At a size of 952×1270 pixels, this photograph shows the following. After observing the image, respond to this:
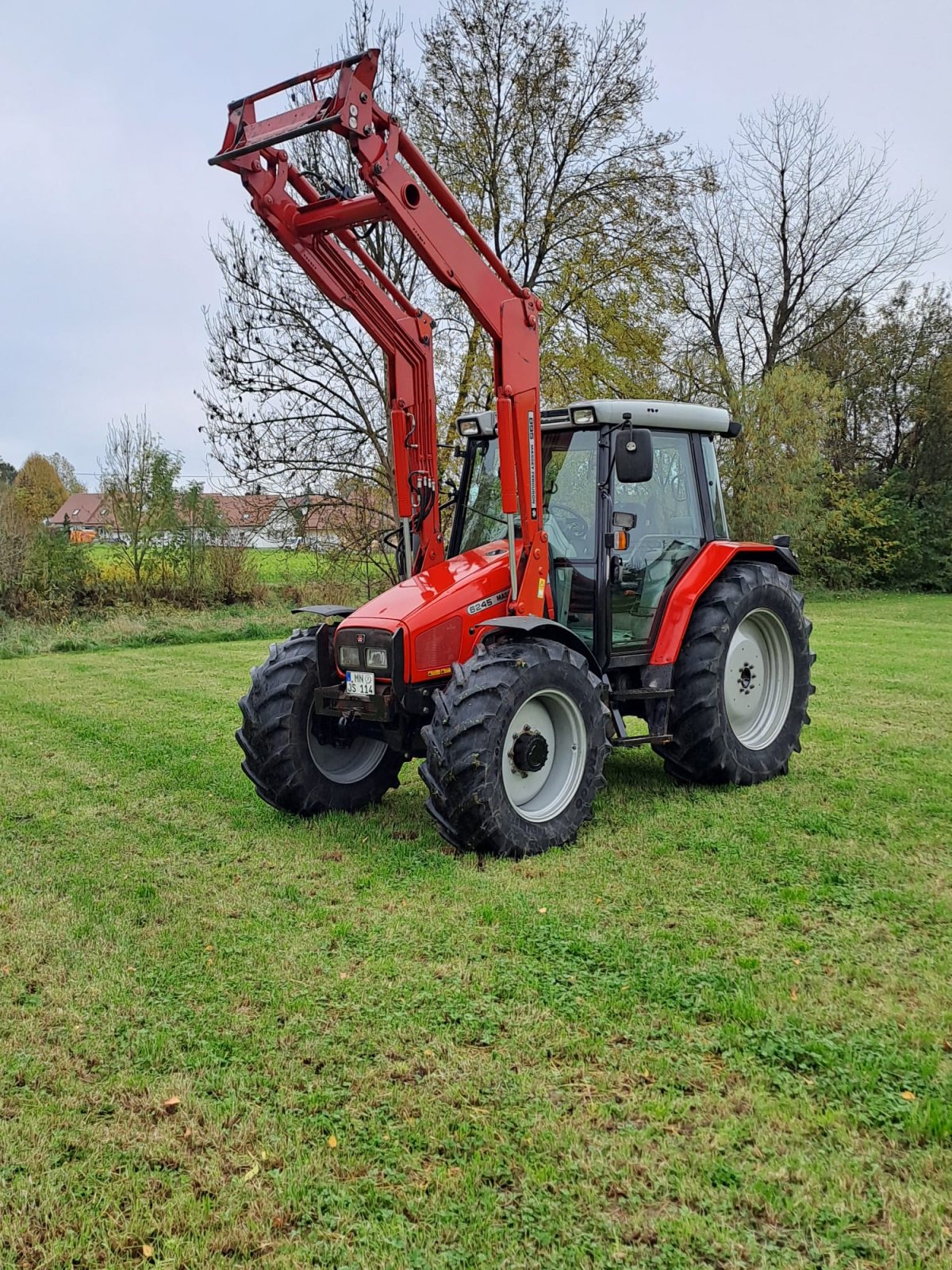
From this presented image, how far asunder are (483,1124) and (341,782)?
3201 mm

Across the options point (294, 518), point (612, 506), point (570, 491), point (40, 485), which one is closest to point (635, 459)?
point (612, 506)

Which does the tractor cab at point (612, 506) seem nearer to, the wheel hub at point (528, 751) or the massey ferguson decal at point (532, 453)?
the massey ferguson decal at point (532, 453)

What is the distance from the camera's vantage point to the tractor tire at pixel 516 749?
4.75 meters

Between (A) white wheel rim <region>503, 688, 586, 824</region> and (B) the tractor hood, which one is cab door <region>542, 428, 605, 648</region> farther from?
(A) white wheel rim <region>503, 688, 586, 824</region>

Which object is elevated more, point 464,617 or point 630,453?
point 630,453

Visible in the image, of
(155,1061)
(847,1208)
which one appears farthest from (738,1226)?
(155,1061)

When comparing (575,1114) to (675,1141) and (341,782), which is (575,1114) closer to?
(675,1141)

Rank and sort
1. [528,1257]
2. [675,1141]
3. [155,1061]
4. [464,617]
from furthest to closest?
[464,617]
[155,1061]
[675,1141]
[528,1257]

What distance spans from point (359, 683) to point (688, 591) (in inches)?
83.2

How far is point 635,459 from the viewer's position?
5363 mm

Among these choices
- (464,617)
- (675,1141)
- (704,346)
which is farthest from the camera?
(704,346)

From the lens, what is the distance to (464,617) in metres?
5.39

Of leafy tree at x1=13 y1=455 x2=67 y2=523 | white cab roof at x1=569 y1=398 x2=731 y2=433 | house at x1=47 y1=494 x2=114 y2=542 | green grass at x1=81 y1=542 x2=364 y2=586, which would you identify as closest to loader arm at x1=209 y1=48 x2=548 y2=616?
white cab roof at x1=569 y1=398 x2=731 y2=433

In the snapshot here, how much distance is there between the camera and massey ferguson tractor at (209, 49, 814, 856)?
488 centimetres
